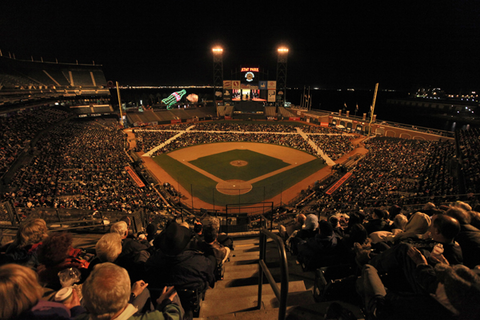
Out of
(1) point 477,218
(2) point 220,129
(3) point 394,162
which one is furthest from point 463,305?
(2) point 220,129

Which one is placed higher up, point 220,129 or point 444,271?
point 444,271

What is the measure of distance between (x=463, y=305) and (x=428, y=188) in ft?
61.1

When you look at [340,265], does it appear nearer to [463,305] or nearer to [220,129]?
[463,305]

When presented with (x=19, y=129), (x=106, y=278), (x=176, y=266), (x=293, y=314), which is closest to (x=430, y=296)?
(x=293, y=314)

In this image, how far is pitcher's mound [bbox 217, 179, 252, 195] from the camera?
25.0 m

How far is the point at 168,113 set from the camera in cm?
6462

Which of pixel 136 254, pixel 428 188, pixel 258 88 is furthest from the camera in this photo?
pixel 258 88

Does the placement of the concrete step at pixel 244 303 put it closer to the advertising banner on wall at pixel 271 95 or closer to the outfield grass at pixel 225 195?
the outfield grass at pixel 225 195

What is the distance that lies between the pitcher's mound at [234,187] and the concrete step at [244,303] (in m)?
20.4

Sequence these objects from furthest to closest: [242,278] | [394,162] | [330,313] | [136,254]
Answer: [394,162] → [242,278] → [136,254] → [330,313]

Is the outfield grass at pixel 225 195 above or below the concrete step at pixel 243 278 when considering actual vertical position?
below

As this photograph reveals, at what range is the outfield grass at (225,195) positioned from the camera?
77.2ft

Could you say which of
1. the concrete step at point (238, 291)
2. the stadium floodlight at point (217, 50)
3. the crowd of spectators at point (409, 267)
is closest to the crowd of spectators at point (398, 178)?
the crowd of spectators at point (409, 267)

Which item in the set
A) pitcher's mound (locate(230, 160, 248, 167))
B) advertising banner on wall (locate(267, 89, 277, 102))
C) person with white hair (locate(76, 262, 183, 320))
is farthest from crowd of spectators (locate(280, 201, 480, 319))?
advertising banner on wall (locate(267, 89, 277, 102))
